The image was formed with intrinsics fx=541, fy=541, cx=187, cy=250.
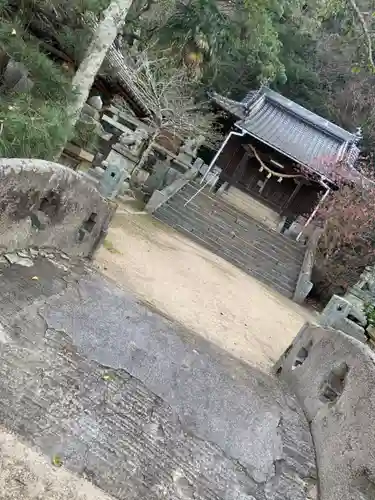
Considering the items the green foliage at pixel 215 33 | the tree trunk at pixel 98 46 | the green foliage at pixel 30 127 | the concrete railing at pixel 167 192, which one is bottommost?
the concrete railing at pixel 167 192

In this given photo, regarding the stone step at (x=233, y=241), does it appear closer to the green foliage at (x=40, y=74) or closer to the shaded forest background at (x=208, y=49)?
the green foliage at (x=40, y=74)

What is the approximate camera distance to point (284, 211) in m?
23.8

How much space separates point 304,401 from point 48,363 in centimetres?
292

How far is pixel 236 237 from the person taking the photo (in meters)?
18.4

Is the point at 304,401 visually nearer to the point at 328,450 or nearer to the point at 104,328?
the point at 328,450

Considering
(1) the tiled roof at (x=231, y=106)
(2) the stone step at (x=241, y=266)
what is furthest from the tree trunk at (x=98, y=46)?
(1) the tiled roof at (x=231, y=106)

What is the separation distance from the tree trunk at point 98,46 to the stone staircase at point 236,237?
705 cm

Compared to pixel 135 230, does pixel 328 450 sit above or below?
above

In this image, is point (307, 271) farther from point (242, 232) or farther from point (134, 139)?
point (134, 139)

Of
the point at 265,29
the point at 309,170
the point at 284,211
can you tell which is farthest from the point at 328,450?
the point at 284,211

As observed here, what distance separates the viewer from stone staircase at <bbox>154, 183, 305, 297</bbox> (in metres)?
17.1

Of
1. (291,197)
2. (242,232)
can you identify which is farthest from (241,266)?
(291,197)

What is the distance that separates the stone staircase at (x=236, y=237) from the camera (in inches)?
675

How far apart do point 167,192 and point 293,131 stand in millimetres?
9085
